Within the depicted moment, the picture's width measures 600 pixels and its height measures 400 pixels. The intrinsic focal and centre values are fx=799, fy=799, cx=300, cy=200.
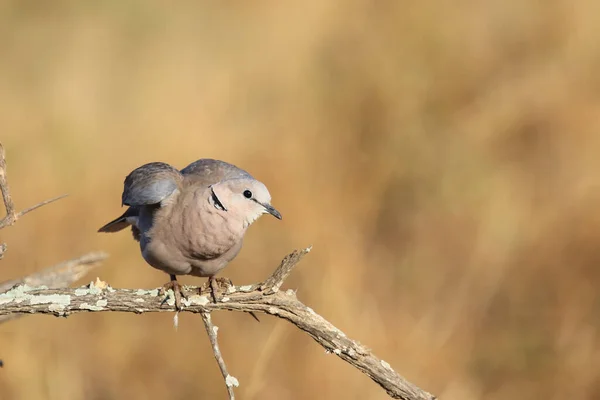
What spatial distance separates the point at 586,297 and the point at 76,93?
5084 millimetres

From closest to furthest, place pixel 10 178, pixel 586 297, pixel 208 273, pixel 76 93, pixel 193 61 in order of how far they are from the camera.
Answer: pixel 208 273 → pixel 586 297 → pixel 10 178 → pixel 76 93 → pixel 193 61

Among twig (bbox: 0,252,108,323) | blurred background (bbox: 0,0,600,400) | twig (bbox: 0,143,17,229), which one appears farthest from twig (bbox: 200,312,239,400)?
blurred background (bbox: 0,0,600,400)

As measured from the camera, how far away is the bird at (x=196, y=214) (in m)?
3.27

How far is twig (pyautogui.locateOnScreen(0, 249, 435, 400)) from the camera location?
116 inches

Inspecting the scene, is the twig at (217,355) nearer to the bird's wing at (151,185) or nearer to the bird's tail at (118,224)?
the bird's wing at (151,185)

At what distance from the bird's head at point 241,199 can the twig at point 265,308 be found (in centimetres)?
38

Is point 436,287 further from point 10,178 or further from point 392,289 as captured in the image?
point 10,178

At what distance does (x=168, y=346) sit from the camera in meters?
5.58

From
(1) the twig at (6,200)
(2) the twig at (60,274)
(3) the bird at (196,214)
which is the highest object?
(3) the bird at (196,214)

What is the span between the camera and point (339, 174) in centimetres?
680

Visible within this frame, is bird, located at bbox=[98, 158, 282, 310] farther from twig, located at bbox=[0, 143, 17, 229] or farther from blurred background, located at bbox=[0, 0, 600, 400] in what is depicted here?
blurred background, located at bbox=[0, 0, 600, 400]

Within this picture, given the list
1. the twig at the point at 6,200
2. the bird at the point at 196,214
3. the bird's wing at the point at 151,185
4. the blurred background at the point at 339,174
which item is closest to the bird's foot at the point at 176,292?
the bird at the point at 196,214

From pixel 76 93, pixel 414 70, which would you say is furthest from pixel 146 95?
pixel 414 70

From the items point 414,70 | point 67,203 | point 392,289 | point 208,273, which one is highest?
point 414,70
